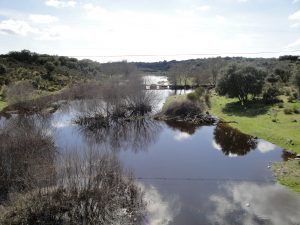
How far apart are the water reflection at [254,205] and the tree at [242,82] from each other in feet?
127

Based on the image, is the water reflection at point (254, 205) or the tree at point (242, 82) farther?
the tree at point (242, 82)

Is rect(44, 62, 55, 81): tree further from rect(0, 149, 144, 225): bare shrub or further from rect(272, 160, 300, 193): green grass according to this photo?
rect(0, 149, 144, 225): bare shrub

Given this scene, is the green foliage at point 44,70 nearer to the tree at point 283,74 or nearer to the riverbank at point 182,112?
the riverbank at point 182,112

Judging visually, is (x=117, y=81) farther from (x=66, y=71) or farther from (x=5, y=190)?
(x=66, y=71)

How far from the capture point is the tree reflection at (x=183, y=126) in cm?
5816

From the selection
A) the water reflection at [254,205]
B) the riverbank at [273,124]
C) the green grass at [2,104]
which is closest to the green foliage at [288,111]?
the riverbank at [273,124]

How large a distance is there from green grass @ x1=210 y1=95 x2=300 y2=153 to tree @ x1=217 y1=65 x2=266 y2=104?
2551mm

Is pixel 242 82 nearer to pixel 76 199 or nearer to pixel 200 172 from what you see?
pixel 200 172

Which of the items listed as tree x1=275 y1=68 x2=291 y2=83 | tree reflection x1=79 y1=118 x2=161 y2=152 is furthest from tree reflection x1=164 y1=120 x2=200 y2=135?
tree x1=275 y1=68 x2=291 y2=83

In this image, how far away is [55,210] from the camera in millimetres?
24484

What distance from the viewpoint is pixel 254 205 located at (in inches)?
1115

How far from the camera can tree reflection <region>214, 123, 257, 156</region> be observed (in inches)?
1776

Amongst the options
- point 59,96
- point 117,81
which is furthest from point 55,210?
point 59,96

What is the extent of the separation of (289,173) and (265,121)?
73.5 ft
